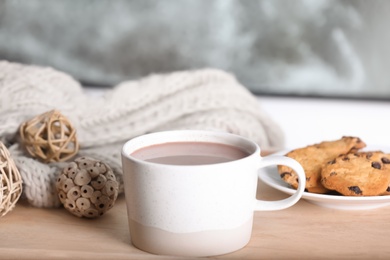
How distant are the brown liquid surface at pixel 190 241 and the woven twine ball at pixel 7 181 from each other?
137mm

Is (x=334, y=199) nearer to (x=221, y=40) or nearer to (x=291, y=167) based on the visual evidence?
(x=291, y=167)

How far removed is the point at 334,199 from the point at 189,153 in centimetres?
15

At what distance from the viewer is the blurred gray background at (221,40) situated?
136 centimetres

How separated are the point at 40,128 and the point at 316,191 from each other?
304mm

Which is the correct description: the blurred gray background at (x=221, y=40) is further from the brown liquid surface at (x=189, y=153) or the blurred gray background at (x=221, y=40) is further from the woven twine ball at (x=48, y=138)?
the brown liquid surface at (x=189, y=153)

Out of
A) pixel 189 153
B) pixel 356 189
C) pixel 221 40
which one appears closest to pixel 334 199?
pixel 356 189

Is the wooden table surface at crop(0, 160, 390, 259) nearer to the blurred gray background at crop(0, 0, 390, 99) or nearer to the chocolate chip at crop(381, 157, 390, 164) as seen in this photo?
the chocolate chip at crop(381, 157, 390, 164)

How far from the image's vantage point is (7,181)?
0.58 m

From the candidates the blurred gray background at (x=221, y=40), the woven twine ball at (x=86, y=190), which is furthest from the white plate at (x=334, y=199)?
the blurred gray background at (x=221, y=40)

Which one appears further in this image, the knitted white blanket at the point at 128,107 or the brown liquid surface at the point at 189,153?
the knitted white blanket at the point at 128,107

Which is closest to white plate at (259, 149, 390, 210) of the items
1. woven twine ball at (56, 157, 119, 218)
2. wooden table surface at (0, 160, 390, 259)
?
wooden table surface at (0, 160, 390, 259)

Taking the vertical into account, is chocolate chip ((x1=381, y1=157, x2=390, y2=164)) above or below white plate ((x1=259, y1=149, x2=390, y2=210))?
above

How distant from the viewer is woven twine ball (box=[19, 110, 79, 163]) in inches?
27.0

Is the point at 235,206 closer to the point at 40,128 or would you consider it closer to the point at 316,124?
the point at 40,128
